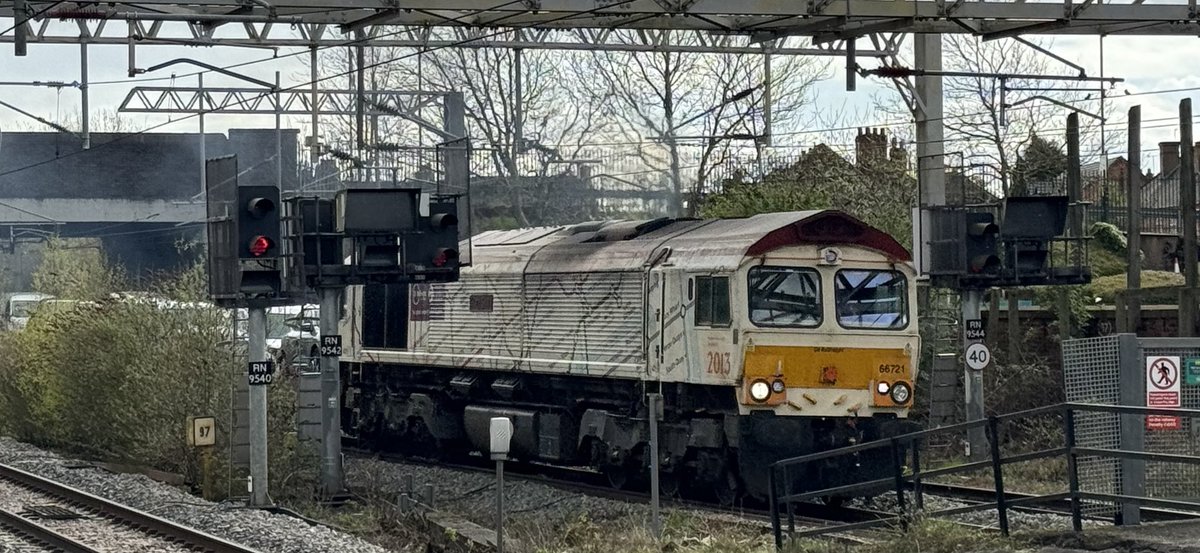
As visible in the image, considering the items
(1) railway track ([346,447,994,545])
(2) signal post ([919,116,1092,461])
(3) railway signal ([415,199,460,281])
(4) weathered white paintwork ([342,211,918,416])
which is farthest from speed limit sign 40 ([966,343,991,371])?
(3) railway signal ([415,199,460,281])

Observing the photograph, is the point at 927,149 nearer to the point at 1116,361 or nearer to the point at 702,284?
the point at 702,284

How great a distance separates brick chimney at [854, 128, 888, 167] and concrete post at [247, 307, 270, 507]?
12705 mm

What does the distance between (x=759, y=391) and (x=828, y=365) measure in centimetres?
85

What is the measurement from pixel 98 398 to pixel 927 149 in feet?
40.2

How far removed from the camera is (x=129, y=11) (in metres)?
16.7

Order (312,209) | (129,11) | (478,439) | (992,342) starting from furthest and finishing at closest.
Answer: (992,342) → (478,439) → (312,209) → (129,11)

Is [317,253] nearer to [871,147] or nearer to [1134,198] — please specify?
[1134,198]

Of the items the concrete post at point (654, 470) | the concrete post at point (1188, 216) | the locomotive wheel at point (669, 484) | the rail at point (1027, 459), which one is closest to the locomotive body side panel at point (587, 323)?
the locomotive wheel at point (669, 484)

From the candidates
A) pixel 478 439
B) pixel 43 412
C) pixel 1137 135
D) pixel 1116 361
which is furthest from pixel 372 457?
pixel 1116 361

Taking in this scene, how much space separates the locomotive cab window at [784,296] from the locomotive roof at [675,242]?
27 cm

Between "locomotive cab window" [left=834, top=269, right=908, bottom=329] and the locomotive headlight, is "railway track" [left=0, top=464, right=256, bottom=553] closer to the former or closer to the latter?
the locomotive headlight

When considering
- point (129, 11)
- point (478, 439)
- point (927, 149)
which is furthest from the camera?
point (478, 439)

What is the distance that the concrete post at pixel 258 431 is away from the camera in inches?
711

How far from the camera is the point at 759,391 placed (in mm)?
16469
